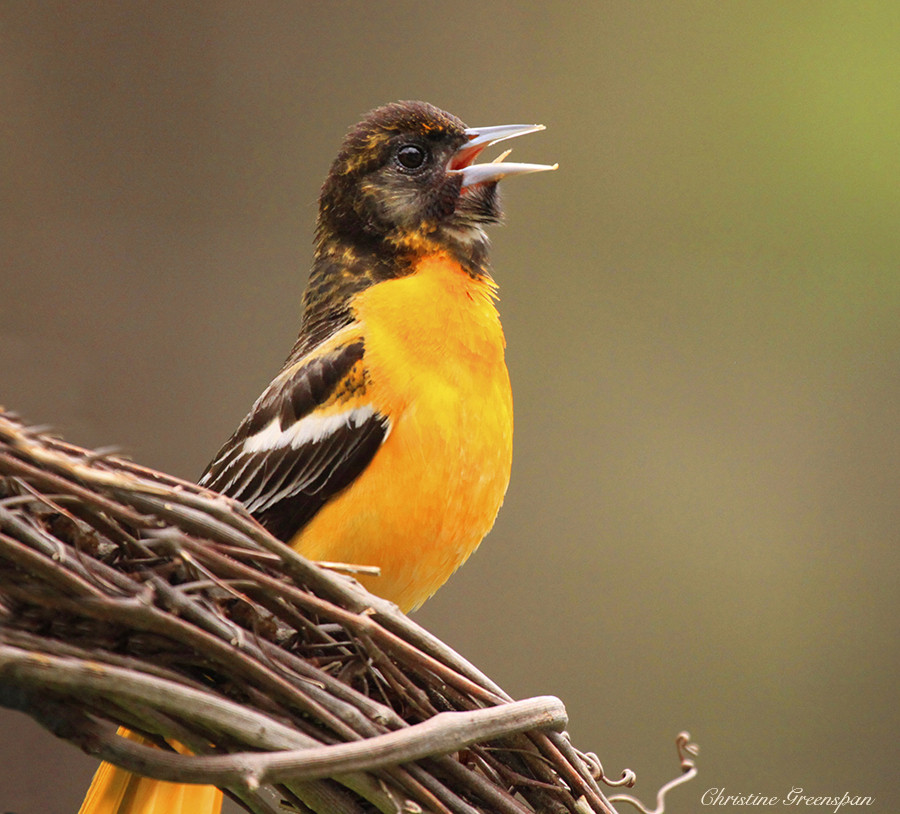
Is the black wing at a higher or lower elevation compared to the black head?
lower

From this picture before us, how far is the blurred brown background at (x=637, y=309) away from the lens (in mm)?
1877

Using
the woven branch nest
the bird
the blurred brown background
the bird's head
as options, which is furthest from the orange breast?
the blurred brown background

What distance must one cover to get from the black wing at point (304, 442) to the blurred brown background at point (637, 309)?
72 centimetres

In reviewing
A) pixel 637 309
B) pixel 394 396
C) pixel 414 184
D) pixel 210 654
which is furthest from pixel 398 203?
pixel 637 309

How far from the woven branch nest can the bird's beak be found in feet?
2.49

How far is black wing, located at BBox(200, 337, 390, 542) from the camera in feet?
3.35

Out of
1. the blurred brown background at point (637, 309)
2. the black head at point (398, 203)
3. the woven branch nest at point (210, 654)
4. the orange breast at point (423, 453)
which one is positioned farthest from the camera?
the blurred brown background at point (637, 309)

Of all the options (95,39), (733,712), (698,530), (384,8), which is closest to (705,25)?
(384,8)

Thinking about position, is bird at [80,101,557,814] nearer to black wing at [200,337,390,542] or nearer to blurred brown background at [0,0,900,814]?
black wing at [200,337,390,542]

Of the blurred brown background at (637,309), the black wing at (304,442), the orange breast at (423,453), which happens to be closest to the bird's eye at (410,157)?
the orange breast at (423,453)

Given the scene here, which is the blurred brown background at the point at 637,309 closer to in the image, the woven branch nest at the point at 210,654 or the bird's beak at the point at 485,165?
the bird's beak at the point at 485,165

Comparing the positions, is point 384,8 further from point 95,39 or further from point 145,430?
point 145,430

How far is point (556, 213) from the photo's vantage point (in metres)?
2.26

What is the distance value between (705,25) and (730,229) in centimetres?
47
